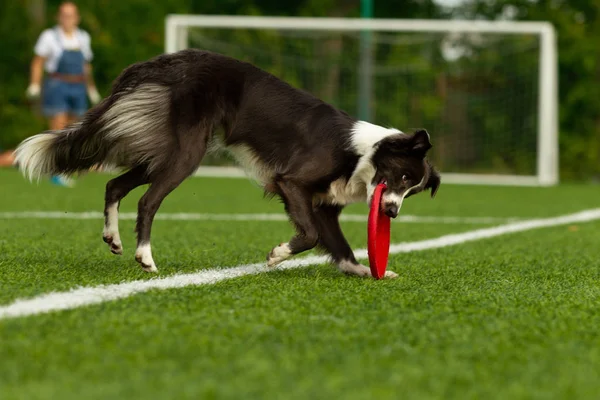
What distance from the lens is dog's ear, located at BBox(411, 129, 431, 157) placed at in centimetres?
499

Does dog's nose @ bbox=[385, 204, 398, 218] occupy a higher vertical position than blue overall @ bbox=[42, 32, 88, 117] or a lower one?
higher

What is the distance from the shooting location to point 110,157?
5.30 m

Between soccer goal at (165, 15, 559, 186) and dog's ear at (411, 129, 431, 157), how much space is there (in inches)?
434

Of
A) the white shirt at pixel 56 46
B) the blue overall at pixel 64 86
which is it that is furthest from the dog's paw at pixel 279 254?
the white shirt at pixel 56 46

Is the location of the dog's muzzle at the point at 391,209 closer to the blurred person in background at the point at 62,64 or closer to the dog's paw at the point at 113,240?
the dog's paw at the point at 113,240

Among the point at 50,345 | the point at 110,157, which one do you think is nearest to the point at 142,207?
the point at 110,157

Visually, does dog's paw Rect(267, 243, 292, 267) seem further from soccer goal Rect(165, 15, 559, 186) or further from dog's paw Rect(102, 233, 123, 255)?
soccer goal Rect(165, 15, 559, 186)

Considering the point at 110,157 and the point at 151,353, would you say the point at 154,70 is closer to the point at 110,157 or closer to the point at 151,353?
the point at 110,157

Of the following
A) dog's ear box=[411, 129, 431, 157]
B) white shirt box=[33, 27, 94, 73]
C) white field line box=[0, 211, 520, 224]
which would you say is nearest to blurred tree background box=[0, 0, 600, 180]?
white shirt box=[33, 27, 94, 73]

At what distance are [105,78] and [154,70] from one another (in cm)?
1618

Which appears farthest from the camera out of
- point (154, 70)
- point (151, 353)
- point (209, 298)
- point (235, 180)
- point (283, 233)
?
point (235, 180)

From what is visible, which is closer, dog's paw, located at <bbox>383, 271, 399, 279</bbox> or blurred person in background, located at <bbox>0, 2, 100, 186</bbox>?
dog's paw, located at <bbox>383, 271, 399, 279</bbox>

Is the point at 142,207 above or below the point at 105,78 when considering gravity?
above

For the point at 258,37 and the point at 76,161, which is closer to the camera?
the point at 76,161
